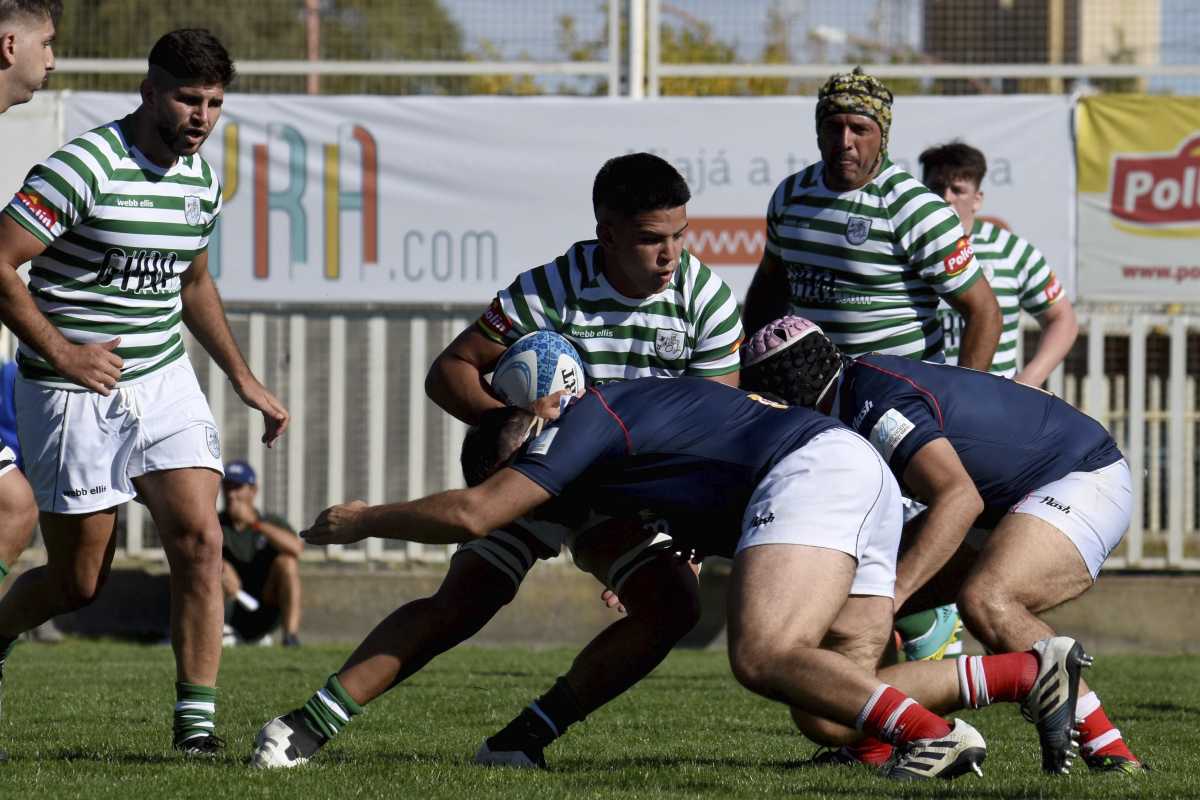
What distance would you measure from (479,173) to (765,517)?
6972mm

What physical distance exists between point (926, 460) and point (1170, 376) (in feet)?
21.3

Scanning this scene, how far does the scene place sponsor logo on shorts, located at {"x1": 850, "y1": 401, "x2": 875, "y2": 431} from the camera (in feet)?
17.1

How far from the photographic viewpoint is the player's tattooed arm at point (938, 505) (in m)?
5.09

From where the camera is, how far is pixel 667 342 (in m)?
5.47

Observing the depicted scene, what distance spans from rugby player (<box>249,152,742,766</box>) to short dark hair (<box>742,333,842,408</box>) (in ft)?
0.81

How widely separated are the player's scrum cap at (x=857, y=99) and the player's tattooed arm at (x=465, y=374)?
1.73 meters

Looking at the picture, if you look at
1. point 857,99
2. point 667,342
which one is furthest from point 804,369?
point 857,99

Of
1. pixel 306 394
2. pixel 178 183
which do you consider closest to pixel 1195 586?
pixel 306 394

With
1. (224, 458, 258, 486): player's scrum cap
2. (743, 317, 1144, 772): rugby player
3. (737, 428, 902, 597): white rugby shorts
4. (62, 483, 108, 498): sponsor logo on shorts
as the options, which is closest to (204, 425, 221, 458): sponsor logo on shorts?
(62, 483, 108, 498): sponsor logo on shorts

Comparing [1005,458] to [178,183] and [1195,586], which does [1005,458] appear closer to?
[178,183]

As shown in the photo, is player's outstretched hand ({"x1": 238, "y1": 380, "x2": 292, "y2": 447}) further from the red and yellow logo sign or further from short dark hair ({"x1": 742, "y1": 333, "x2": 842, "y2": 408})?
the red and yellow logo sign

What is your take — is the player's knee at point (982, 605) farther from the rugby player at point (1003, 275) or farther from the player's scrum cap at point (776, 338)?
the rugby player at point (1003, 275)

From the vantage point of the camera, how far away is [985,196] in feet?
36.3

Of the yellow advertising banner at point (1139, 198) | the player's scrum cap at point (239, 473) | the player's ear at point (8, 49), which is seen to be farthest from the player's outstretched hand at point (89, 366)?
the yellow advertising banner at point (1139, 198)
